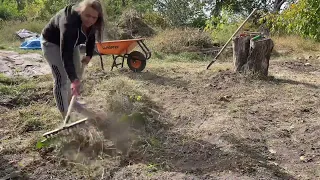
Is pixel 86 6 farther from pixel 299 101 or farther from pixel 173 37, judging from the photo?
pixel 173 37

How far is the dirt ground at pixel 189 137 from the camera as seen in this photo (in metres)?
2.67

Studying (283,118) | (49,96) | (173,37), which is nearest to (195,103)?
(283,118)

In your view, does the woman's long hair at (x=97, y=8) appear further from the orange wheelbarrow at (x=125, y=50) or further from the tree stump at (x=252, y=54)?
the tree stump at (x=252, y=54)

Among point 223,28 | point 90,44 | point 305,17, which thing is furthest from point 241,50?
point 223,28

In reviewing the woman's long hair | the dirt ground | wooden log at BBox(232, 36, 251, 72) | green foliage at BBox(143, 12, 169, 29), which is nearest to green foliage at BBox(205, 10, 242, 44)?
green foliage at BBox(143, 12, 169, 29)

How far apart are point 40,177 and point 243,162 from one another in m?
1.59

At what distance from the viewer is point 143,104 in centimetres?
405

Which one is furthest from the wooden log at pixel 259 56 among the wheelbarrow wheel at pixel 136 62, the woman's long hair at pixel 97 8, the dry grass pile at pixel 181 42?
the dry grass pile at pixel 181 42

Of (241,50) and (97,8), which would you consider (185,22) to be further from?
(97,8)

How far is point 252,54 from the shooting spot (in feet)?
17.7

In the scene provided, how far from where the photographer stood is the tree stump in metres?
5.36

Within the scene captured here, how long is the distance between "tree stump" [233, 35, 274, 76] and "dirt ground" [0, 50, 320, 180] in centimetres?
23

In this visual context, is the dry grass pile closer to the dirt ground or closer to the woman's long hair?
the dirt ground

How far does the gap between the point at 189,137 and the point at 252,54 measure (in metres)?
2.57
